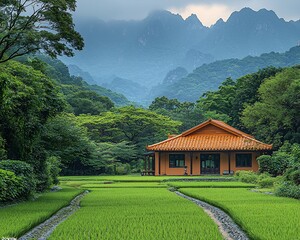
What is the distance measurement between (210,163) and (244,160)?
289cm

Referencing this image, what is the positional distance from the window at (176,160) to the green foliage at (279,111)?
7075 millimetres

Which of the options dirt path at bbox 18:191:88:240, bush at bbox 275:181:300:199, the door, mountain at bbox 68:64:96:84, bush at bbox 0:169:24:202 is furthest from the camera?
mountain at bbox 68:64:96:84

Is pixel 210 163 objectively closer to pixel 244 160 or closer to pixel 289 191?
pixel 244 160

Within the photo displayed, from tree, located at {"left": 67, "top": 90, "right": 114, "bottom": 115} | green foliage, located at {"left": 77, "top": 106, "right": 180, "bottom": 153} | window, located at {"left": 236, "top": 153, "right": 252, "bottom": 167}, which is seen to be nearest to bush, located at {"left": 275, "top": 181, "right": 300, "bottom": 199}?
window, located at {"left": 236, "top": 153, "right": 252, "bottom": 167}

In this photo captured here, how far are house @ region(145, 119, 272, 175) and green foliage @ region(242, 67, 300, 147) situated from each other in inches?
89.1

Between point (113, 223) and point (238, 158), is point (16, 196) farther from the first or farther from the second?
point (238, 158)

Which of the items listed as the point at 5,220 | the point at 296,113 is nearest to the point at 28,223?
the point at 5,220

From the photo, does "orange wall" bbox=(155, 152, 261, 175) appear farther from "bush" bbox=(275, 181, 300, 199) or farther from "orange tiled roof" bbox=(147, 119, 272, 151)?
"bush" bbox=(275, 181, 300, 199)

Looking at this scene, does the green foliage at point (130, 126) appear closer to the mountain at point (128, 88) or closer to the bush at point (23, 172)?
the bush at point (23, 172)

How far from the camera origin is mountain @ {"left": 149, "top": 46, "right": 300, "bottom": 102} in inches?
4865

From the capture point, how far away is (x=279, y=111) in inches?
1460

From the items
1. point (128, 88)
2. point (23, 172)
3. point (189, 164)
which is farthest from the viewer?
point (128, 88)

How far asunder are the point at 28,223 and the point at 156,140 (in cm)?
4081

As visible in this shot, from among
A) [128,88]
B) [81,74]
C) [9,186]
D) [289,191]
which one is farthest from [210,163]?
[128,88]
